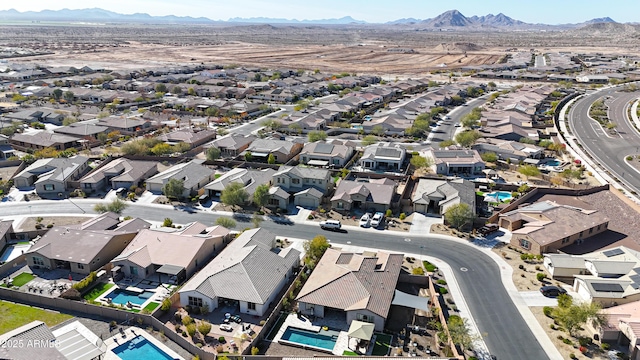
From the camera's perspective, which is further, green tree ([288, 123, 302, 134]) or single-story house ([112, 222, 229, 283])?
green tree ([288, 123, 302, 134])

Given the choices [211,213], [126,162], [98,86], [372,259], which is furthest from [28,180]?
[98,86]

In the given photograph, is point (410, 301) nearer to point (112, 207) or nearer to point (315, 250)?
point (315, 250)

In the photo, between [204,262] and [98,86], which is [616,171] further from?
[98,86]

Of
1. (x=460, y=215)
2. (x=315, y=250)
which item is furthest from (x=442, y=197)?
(x=315, y=250)

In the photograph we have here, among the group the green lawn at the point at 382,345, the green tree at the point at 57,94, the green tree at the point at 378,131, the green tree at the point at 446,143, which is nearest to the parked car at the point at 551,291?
the green lawn at the point at 382,345

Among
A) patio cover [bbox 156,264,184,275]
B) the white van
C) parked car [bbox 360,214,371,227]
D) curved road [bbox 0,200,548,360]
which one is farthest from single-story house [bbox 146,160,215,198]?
parked car [bbox 360,214,371,227]

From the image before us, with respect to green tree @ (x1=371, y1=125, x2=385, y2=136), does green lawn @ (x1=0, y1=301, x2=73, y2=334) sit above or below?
below

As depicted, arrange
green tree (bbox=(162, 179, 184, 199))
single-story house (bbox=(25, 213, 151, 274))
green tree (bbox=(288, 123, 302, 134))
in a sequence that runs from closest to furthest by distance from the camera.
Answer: single-story house (bbox=(25, 213, 151, 274))
green tree (bbox=(162, 179, 184, 199))
green tree (bbox=(288, 123, 302, 134))

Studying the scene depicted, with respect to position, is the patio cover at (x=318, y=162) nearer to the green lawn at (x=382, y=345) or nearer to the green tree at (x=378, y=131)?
the green tree at (x=378, y=131)

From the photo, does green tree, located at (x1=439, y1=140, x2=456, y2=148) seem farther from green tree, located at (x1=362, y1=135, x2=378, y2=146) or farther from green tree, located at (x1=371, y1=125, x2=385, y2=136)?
green tree, located at (x1=371, y1=125, x2=385, y2=136)
